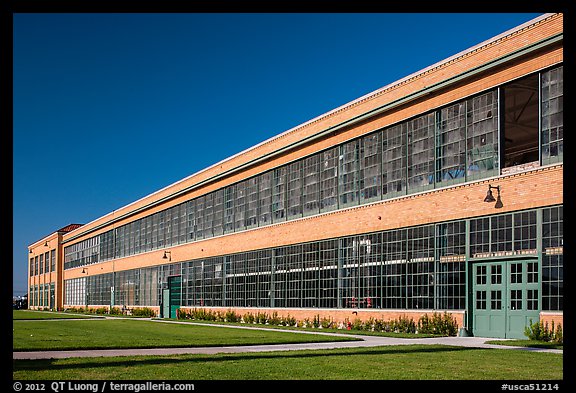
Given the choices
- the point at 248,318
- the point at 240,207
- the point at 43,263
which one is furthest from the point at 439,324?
the point at 43,263

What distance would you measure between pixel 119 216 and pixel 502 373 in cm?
6711

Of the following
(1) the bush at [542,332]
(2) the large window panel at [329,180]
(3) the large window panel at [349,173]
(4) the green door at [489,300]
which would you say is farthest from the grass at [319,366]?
(2) the large window panel at [329,180]

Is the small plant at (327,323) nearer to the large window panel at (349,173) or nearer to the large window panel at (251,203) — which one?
the large window panel at (349,173)

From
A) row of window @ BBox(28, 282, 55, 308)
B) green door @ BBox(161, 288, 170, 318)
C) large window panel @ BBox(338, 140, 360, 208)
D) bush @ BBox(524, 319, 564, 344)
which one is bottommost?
row of window @ BBox(28, 282, 55, 308)

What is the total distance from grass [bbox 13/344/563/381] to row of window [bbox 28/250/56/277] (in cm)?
9580

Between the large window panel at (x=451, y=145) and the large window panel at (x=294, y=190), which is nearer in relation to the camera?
the large window panel at (x=451, y=145)

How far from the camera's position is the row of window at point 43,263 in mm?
108625

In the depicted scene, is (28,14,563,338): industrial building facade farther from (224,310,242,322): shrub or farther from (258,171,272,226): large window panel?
(224,310,242,322): shrub

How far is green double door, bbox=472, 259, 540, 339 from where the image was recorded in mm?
24266

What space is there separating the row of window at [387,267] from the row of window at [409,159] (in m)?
2.00

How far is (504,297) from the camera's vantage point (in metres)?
25.5

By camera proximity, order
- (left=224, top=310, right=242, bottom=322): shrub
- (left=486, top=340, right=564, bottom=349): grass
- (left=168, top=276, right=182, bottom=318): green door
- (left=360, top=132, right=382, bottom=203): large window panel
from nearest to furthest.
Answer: (left=486, top=340, right=564, bottom=349): grass → (left=360, top=132, right=382, bottom=203): large window panel → (left=224, top=310, right=242, bottom=322): shrub → (left=168, top=276, right=182, bottom=318): green door

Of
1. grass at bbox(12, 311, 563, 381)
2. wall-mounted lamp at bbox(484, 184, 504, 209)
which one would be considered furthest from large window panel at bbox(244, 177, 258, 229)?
grass at bbox(12, 311, 563, 381)

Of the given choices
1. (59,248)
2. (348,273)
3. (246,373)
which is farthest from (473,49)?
(59,248)
